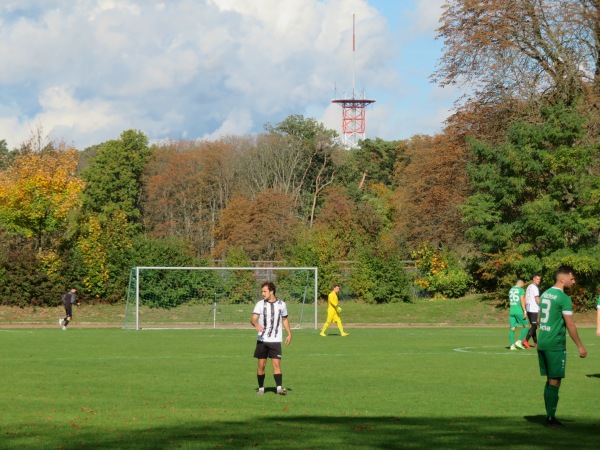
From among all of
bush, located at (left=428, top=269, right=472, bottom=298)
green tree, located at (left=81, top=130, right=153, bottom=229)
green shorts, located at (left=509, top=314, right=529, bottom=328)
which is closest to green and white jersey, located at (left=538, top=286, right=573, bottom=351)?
green shorts, located at (left=509, top=314, right=529, bottom=328)

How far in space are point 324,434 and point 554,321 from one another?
11.8 ft

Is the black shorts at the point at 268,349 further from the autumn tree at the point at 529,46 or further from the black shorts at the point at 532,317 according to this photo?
the autumn tree at the point at 529,46

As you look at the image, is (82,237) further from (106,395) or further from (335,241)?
(106,395)

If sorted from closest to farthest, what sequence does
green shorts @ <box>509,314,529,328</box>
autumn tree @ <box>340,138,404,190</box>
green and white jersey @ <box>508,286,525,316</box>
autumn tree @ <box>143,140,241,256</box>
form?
green shorts @ <box>509,314,529,328</box>, green and white jersey @ <box>508,286,525,316</box>, autumn tree @ <box>143,140,241,256</box>, autumn tree @ <box>340,138,404,190</box>

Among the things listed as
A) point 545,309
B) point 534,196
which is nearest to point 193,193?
point 534,196

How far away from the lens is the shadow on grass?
1147cm

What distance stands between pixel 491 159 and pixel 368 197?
1412 inches

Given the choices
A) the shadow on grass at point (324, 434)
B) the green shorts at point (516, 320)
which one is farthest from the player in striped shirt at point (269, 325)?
the green shorts at point (516, 320)

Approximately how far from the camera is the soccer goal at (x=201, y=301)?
50281mm

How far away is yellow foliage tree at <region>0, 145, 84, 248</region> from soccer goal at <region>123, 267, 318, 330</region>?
11006 mm

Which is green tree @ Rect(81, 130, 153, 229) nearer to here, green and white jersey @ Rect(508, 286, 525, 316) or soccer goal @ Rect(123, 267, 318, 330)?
soccer goal @ Rect(123, 267, 318, 330)

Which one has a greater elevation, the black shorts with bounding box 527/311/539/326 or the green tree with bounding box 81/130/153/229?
the green tree with bounding box 81/130/153/229

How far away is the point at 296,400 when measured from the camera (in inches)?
650

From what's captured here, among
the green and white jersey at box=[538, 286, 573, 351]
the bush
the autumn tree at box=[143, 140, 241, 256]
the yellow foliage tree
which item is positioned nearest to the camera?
the green and white jersey at box=[538, 286, 573, 351]
